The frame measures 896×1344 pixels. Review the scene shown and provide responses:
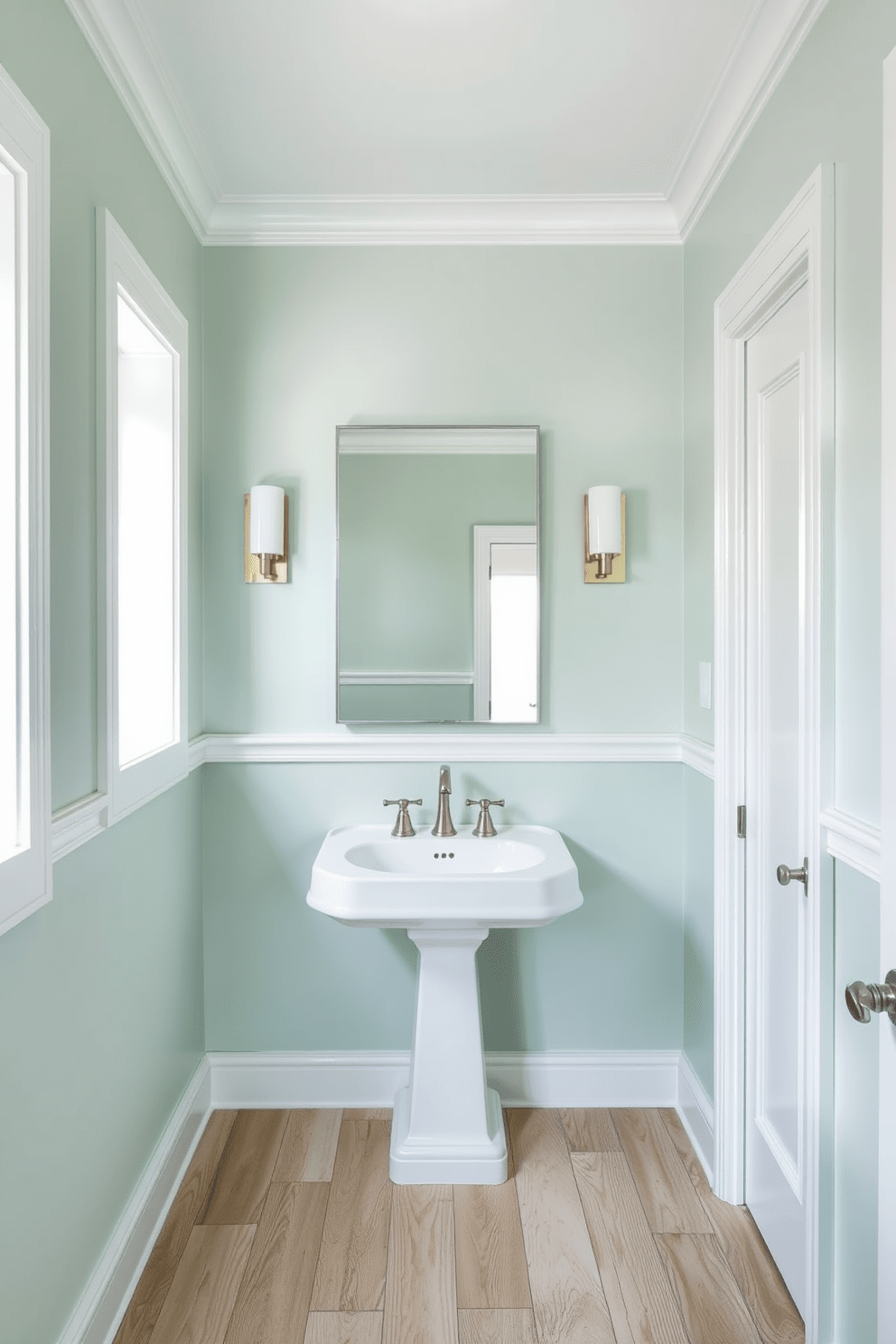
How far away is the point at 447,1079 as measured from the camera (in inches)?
81.4

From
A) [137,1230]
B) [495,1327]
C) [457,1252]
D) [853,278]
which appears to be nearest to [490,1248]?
[457,1252]

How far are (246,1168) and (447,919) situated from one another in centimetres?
87

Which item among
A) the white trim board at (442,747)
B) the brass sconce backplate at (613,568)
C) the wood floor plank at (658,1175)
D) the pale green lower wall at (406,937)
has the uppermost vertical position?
the brass sconce backplate at (613,568)

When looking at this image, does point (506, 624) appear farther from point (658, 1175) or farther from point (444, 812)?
point (658, 1175)

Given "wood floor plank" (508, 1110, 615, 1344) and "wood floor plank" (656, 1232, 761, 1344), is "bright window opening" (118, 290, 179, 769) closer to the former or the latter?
"wood floor plank" (508, 1110, 615, 1344)

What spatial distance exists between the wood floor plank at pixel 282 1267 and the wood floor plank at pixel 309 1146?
4cm

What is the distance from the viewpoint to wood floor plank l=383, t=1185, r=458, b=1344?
5.31 ft

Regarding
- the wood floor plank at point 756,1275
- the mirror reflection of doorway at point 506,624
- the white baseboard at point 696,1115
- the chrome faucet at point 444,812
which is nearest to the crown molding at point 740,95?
the mirror reflection of doorway at point 506,624

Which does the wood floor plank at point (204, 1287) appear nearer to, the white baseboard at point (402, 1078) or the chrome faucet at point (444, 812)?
the white baseboard at point (402, 1078)

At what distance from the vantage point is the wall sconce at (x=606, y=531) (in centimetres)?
227

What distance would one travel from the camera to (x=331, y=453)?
2350 millimetres

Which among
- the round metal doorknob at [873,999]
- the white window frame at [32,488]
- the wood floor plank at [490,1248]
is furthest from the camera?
the wood floor plank at [490,1248]

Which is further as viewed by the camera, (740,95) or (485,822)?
(485,822)

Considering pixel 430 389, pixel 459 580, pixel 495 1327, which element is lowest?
pixel 495 1327
